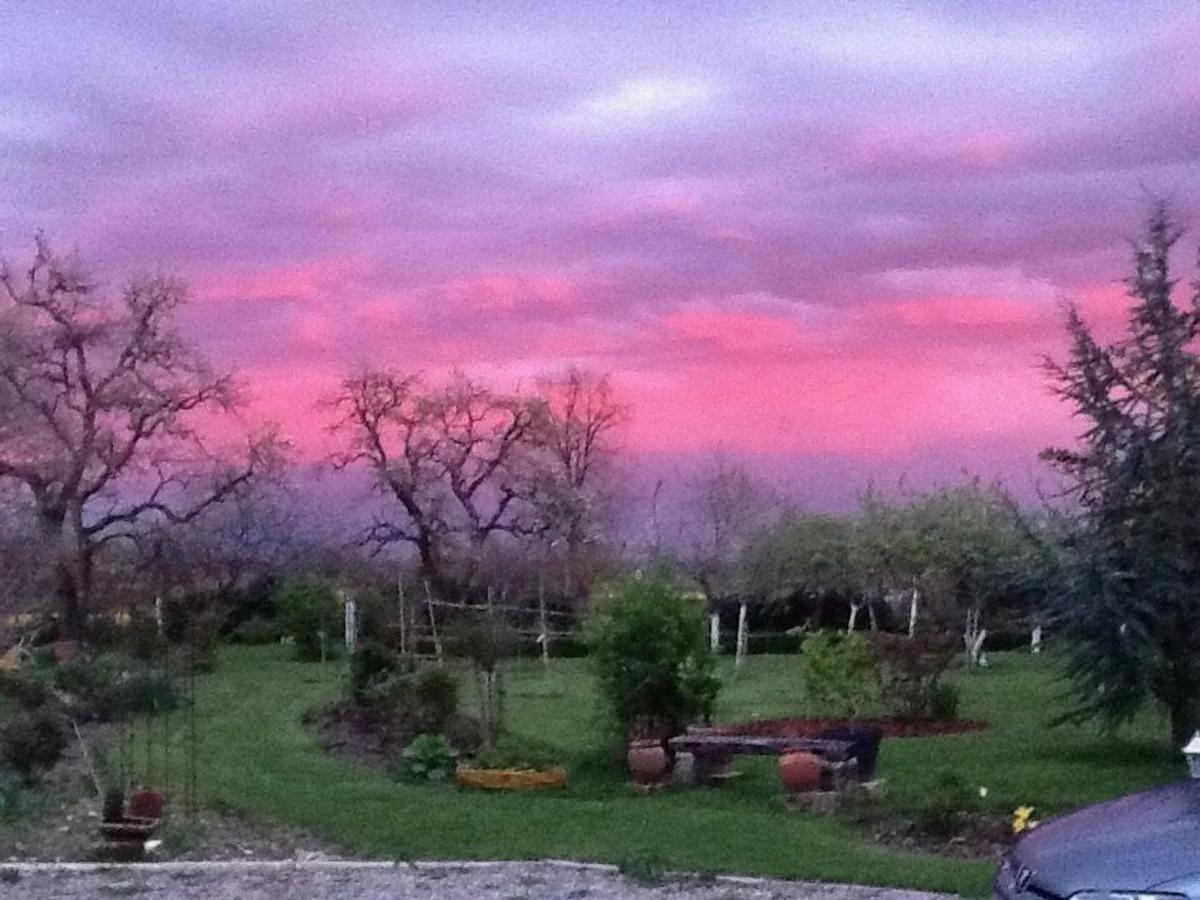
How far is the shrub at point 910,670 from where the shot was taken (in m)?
18.4

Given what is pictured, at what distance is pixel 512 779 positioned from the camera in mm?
13703

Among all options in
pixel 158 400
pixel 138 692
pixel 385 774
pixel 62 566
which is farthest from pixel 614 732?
pixel 158 400

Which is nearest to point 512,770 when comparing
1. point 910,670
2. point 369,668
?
point 369,668

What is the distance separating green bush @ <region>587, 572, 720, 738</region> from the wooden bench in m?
0.47

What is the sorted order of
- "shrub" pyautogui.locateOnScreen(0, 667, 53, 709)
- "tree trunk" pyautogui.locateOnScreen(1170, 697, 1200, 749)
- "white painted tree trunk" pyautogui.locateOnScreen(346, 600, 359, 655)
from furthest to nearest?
"white painted tree trunk" pyautogui.locateOnScreen(346, 600, 359, 655) → "shrub" pyautogui.locateOnScreen(0, 667, 53, 709) → "tree trunk" pyautogui.locateOnScreen(1170, 697, 1200, 749)

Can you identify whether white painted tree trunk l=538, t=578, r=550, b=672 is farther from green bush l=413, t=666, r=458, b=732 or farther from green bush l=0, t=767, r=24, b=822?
green bush l=0, t=767, r=24, b=822

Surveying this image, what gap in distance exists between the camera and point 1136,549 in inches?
571

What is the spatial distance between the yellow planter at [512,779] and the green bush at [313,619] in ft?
46.7

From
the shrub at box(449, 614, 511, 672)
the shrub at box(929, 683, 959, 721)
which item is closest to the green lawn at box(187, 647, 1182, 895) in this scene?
the shrub at box(929, 683, 959, 721)

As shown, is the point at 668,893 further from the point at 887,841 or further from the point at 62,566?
the point at 62,566

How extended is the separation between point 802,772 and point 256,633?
814 inches

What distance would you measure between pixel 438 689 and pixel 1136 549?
6626 mm

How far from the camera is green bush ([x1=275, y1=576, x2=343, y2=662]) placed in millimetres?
28219

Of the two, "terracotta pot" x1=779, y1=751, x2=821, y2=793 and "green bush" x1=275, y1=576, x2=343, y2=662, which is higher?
"green bush" x1=275, y1=576, x2=343, y2=662
